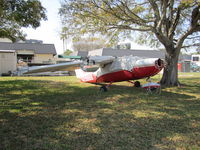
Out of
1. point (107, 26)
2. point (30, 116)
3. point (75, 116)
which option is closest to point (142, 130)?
point (75, 116)

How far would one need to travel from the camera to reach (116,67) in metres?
10.9

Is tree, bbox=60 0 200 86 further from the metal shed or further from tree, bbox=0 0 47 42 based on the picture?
the metal shed

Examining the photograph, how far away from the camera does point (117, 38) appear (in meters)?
14.4

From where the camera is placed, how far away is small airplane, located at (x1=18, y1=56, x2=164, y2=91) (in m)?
9.23

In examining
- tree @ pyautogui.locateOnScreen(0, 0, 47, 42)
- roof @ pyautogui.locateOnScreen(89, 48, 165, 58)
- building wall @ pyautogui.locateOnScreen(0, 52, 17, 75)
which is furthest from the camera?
roof @ pyautogui.locateOnScreen(89, 48, 165, 58)

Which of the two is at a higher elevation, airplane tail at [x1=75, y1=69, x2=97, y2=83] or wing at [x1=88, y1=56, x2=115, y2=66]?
wing at [x1=88, y1=56, x2=115, y2=66]

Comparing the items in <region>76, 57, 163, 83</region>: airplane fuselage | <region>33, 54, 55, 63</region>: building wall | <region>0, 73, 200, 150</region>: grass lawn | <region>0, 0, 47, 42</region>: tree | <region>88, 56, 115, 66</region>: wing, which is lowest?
<region>0, 73, 200, 150</region>: grass lawn

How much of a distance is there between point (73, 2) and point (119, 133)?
28.8ft

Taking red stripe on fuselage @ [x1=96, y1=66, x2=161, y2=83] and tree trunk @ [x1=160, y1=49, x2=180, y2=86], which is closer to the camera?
red stripe on fuselage @ [x1=96, y1=66, x2=161, y2=83]

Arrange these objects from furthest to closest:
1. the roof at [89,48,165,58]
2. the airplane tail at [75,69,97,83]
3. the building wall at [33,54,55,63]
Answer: the roof at [89,48,165,58], the building wall at [33,54,55,63], the airplane tail at [75,69,97,83]

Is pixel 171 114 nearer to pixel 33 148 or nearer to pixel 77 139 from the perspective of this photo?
pixel 77 139

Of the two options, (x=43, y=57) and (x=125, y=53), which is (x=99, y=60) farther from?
(x=125, y=53)

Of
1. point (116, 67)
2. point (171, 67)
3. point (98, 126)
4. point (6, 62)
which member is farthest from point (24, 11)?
point (6, 62)

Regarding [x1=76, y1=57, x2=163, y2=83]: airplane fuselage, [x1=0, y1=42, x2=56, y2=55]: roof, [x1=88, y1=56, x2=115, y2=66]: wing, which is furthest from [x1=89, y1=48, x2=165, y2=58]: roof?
[x1=88, y1=56, x2=115, y2=66]: wing
